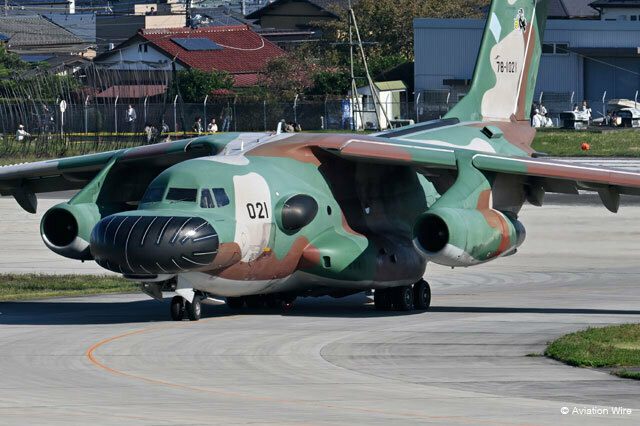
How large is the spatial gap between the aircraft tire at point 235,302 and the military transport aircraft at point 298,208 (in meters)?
0.09

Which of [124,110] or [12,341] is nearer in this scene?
[12,341]

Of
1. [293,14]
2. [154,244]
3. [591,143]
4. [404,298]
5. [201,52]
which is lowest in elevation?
[591,143]

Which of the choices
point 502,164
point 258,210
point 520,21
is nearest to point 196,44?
point 520,21

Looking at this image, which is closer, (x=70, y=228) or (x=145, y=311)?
(x=70, y=228)

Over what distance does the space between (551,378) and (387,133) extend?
11404 mm

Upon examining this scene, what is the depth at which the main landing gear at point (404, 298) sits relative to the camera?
2416 centimetres

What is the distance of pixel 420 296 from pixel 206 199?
5979 millimetres

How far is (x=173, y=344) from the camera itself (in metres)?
19.0

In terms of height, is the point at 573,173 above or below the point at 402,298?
above

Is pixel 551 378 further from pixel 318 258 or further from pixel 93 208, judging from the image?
pixel 93 208

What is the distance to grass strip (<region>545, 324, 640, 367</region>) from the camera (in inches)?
673

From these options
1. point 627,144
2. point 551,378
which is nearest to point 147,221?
point 551,378

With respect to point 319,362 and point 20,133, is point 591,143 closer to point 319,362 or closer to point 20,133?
point 20,133

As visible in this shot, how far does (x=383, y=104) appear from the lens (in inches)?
3339
